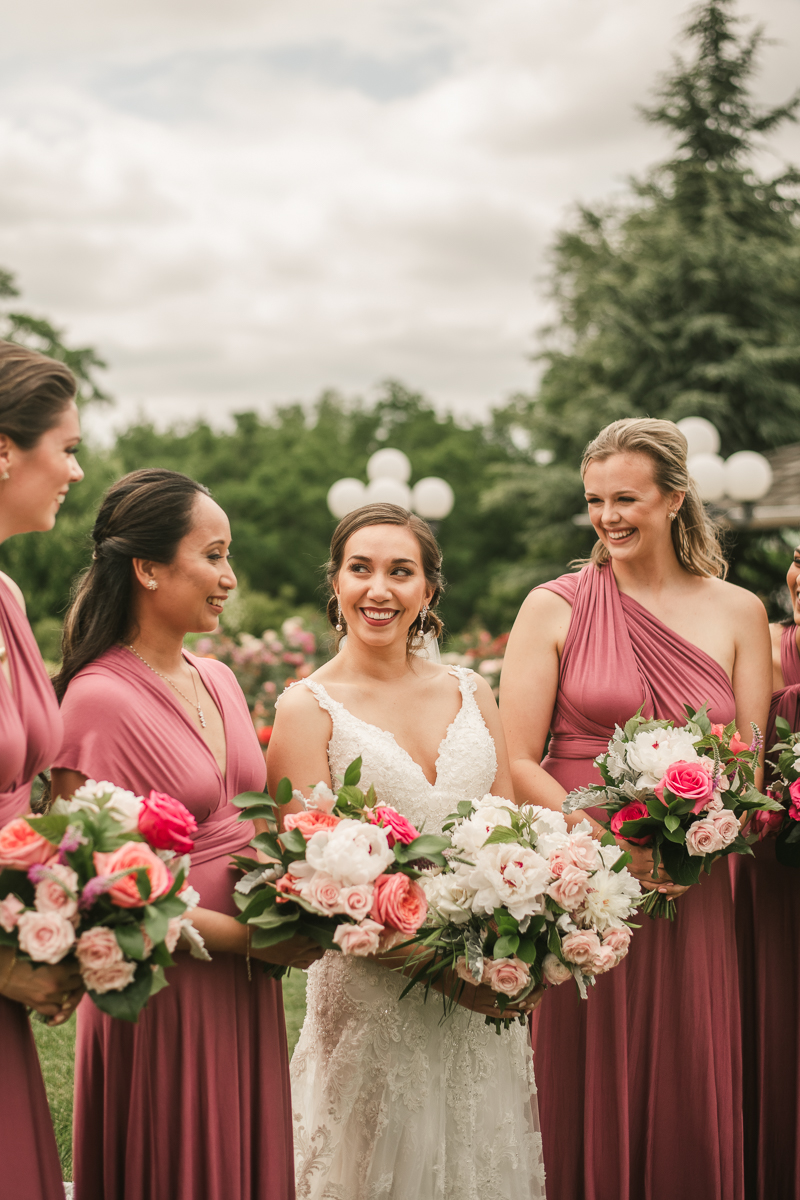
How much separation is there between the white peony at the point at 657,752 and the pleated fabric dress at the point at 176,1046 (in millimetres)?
1314

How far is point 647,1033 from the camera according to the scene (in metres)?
3.78

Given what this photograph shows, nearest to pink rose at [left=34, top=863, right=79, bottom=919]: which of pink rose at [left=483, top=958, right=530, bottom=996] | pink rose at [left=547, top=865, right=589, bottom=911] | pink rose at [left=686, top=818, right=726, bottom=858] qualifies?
pink rose at [left=483, top=958, right=530, bottom=996]

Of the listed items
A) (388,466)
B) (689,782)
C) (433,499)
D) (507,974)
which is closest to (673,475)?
(689,782)

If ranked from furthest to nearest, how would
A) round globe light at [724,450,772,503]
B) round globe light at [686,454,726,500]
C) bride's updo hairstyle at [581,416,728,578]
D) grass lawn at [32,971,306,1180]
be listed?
round globe light at [686,454,726,500] < round globe light at [724,450,772,503] < grass lawn at [32,971,306,1180] < bride's updo hairstyle at [581,416,728,578]

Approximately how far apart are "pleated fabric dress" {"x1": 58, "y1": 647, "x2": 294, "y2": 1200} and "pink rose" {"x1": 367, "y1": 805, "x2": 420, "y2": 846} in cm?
48

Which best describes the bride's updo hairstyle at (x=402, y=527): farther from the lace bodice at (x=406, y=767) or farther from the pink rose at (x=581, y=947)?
the pink rose at (x=581, y=947)

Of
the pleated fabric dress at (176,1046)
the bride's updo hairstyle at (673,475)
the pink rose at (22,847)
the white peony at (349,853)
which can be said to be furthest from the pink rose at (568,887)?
the bride's updo hairstyle at (673,475)

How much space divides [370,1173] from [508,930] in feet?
3.67

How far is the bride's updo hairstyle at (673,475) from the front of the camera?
3889 mm

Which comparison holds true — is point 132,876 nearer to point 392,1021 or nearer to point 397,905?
point 397,905

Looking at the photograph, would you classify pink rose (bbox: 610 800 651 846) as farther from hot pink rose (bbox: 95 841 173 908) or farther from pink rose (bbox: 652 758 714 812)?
hot pink rose (bbox: 95 841 173 908)

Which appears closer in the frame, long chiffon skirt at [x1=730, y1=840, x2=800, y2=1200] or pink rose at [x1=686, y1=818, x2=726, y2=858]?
pink rose at [x1=686, y1=818, x2=726, y2=858]

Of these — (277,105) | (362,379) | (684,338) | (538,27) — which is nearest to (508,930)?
(277,105)

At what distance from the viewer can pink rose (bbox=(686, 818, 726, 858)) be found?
3271mm
